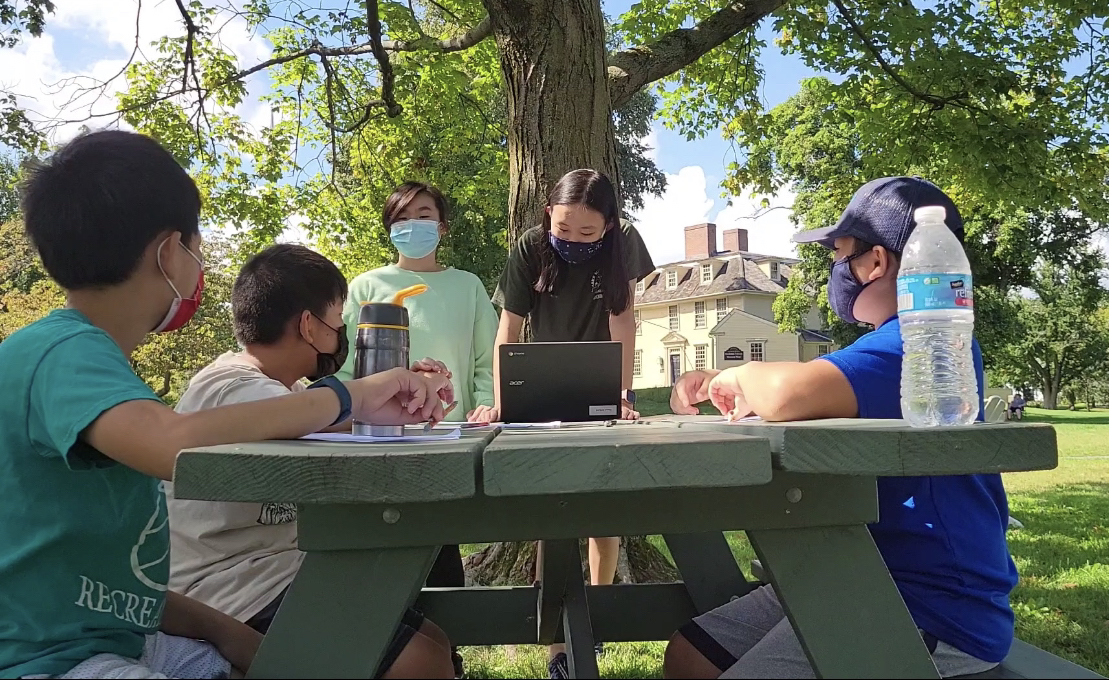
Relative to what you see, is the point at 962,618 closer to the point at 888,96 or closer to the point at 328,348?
the point at 328,348

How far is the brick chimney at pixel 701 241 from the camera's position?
170 feet

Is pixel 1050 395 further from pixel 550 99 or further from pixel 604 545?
pixel 604 545

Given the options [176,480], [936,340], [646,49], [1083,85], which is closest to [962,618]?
[936,340]

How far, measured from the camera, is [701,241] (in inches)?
2051

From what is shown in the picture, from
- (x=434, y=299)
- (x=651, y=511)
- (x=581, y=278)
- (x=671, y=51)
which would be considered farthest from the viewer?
(x=671, y=51)

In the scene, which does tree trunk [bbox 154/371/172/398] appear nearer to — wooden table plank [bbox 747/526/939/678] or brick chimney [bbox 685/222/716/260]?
wooden table plank [bbox 747/526/939/678]

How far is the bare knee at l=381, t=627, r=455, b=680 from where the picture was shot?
1.72m

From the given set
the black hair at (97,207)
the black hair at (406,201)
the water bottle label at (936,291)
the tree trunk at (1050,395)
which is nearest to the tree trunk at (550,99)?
the black hair at (406,201)

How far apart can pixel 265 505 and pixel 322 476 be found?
42.6 inches

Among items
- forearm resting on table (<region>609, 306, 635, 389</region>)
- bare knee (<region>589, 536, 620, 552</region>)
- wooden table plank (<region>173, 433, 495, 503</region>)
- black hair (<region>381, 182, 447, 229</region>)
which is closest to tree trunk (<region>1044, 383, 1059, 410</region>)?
forearm resting on table (<region>609, 306, 635, 389</region>)

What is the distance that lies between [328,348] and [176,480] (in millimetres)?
1243

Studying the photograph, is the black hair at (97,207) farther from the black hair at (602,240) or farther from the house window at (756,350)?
the house window at (756,350)

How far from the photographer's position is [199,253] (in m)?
1.72

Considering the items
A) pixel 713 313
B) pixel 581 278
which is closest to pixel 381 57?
pixel 581 278
